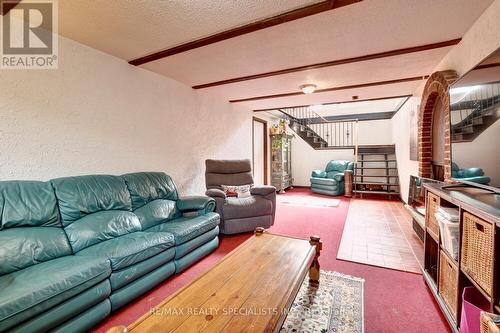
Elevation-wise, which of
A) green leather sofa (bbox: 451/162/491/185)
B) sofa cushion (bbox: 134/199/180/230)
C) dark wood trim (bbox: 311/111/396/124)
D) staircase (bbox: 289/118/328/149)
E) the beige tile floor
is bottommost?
the beige tile floor

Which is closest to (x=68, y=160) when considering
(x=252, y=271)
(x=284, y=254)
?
(x=252, y=271)

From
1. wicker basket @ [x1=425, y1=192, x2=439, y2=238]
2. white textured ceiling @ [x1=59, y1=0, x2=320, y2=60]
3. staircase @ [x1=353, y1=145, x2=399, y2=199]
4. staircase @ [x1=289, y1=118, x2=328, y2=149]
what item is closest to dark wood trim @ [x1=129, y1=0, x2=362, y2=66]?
white textured ceiling @ [x1=59, y1=0, x2=320, y2=60]

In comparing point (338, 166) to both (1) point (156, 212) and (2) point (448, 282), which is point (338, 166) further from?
(1) point (156, 212)

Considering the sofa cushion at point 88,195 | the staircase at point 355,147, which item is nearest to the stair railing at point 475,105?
the sofa cushion at point 88,195

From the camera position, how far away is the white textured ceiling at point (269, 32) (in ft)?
5.51

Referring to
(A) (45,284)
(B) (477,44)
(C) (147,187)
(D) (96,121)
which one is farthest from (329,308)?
(D) (96,121)

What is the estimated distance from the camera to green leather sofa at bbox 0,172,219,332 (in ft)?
4.20

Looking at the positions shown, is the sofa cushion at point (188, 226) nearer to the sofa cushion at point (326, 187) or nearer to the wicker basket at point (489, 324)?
the wicker basket at point (489, 324)

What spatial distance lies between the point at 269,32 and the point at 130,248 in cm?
217

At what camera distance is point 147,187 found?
2623mm

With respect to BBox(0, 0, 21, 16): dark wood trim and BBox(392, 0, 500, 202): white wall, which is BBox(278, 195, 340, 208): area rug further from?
BBox(0, 0, 21, 16): dark wood trim

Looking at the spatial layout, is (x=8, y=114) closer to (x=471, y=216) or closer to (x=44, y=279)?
(x=44, y=279)

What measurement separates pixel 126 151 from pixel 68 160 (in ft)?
2.00

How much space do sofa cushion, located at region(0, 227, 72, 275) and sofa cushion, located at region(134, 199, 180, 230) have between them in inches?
27.2
